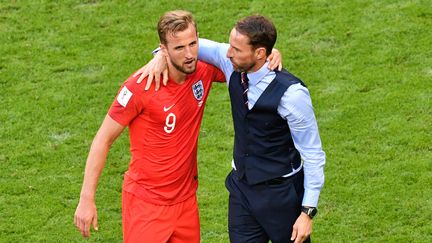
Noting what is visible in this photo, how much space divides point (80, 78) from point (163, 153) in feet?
15.2

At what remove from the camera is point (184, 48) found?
7.48m

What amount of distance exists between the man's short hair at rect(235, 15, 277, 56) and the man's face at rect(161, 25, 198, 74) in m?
0.32

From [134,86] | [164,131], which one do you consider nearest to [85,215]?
[164,131]

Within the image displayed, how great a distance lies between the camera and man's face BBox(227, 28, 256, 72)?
7.36m

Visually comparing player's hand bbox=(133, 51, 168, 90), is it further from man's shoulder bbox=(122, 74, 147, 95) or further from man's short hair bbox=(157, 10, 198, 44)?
man's short hair bbox=(157, 10, 198, 44)

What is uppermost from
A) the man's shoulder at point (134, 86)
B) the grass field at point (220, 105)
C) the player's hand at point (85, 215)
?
the man's shoulder at point (134, 86)

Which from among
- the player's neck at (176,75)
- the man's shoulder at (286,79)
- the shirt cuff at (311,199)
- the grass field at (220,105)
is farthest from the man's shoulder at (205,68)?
the grass field at (220,105)

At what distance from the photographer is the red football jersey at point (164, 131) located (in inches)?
301

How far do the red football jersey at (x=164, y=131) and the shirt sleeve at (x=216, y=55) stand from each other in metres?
0.05

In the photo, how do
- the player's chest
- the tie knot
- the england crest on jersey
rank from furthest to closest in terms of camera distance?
the england crest on jersey, the player's chest, the tie knot

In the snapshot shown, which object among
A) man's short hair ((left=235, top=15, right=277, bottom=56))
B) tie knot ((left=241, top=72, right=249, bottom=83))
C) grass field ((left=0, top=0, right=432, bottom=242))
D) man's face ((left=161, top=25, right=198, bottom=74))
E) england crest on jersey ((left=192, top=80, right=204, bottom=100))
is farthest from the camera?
grass field ((left=0, top=0, right=432, bottom=242))

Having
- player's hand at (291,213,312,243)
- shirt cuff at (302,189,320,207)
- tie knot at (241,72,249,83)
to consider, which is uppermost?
tie knot at (241,72,249,83)

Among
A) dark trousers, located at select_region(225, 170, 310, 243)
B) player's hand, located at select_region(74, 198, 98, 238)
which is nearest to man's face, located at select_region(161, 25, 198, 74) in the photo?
dark trousers, located at select_region(225, 170, 310, 243)

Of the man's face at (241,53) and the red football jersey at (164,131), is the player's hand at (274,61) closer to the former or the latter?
the man's face at (241,53)
